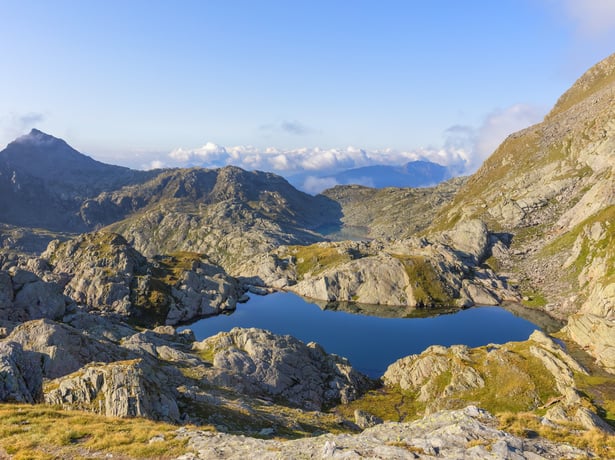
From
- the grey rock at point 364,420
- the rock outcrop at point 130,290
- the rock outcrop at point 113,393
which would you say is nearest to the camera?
the rock outcrop at point 113,393

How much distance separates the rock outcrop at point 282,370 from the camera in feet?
270

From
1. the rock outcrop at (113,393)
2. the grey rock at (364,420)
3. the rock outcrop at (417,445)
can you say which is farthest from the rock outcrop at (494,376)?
the rock outcrop at (113,393)

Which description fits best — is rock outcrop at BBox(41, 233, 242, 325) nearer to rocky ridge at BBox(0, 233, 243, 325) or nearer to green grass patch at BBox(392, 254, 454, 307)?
rocky ridge at BBox(0, 233, 243, 325)

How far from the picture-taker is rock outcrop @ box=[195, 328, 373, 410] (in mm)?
82438

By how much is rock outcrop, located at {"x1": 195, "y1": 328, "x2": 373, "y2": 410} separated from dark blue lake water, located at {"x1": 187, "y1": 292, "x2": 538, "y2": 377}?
28.0m

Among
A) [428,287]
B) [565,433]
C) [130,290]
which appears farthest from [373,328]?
[565,433]

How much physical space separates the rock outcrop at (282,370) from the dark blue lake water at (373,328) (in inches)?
1101

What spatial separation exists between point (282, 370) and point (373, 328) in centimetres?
8056

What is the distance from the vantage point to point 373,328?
160875 millimetres

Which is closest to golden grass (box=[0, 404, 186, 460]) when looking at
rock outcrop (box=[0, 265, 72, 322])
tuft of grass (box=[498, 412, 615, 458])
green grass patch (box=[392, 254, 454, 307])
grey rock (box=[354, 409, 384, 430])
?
tuft of grass (box=[498, 412, 615, 458])

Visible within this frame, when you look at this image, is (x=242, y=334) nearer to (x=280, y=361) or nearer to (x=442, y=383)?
(x=280, y=361)

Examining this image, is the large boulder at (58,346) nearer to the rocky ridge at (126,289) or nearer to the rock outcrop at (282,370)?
the rock outcrop at (282,370)

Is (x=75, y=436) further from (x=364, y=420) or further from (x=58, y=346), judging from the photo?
(x=364, y=420)

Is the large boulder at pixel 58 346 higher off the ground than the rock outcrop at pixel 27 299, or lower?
higher
